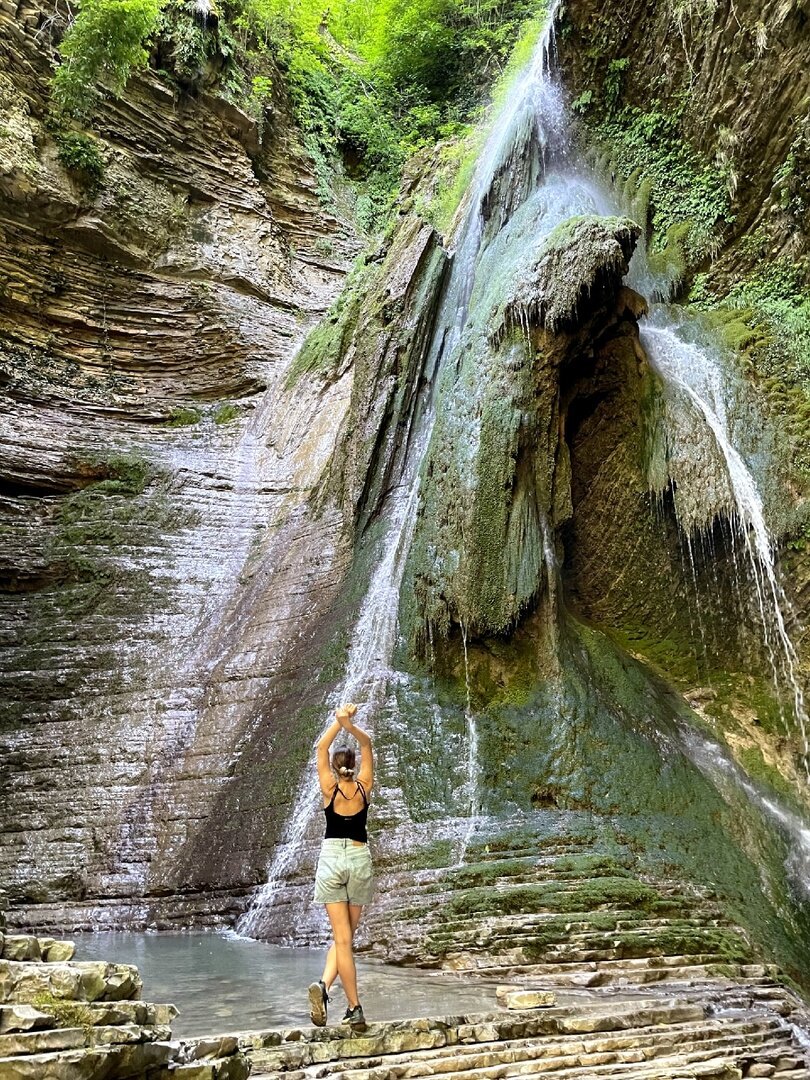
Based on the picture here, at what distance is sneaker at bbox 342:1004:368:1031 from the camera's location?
3.67 metres

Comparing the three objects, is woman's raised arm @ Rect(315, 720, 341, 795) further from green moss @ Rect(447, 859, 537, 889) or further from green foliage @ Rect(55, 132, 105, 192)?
green foliage @ Rect(55, 132, 105, 192)

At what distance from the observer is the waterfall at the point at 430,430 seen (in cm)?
793

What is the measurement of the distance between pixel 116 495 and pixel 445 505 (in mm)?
6068

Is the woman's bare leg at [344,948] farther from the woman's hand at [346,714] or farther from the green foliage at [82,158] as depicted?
the green foliage at [82,158]

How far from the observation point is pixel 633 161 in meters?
15.1

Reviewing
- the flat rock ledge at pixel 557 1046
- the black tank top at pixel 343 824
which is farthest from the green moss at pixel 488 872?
the black tank top at pixel 343 824

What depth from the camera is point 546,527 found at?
9.59m

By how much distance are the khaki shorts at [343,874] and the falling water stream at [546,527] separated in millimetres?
3534

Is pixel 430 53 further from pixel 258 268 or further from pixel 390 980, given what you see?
pixel 390 980

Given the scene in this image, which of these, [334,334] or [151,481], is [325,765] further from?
[334,334]

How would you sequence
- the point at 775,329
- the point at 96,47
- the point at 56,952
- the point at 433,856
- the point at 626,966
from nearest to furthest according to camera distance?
the point at 56,952 → the point at 626,966 → the point at 433,856 → the point at 775,329 → the point at 96,47

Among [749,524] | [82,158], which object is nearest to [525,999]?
[749,524]

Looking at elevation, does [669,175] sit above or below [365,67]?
below

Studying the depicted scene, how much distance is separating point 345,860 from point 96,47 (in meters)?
16.1
